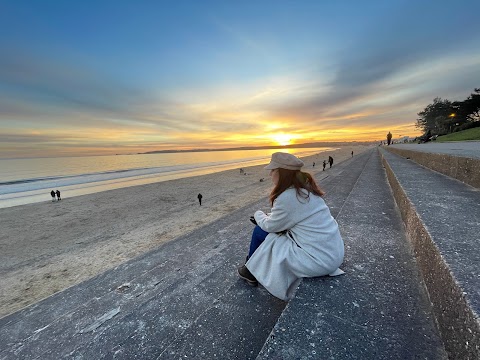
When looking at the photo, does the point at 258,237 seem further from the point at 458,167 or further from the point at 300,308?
the point at 458,167

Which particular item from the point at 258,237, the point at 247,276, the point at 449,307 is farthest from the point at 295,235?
the point at 449,307

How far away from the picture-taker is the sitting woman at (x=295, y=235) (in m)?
1.94

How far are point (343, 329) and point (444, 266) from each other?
814 mm

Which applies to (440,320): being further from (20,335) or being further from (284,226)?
(20,335)

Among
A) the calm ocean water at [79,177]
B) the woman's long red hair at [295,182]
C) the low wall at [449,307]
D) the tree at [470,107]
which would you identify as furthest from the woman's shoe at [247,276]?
the tree at [470,107]

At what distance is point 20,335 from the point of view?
226cm

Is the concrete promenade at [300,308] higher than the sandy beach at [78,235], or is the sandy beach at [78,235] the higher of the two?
the concrete promenade at [300,308]

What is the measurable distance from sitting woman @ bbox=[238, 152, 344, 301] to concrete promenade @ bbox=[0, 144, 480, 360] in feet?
0.63

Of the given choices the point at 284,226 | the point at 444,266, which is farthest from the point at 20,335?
the point at 444,266

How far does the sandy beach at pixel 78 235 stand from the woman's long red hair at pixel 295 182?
517cm

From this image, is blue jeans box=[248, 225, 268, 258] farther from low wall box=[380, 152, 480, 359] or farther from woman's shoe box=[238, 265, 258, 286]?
low wall box=[380, 152, 480, 359]

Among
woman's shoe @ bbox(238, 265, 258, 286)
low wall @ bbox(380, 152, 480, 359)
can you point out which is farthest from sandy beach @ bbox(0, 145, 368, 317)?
low wall @ bbox(380, 152, 480, 359)

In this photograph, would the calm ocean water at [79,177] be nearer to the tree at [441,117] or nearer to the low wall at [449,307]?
the low wall at [449,307]

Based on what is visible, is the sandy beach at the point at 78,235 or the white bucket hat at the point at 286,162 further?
the sandy beach at the point at 78,235
